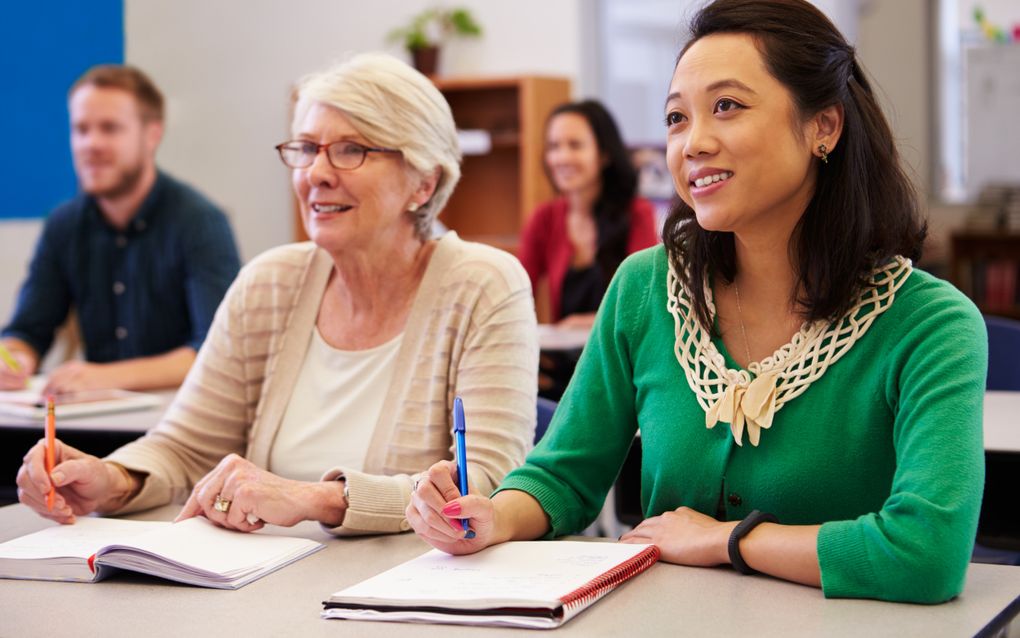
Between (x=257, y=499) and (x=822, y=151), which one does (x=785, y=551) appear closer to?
(x=822, y=151)

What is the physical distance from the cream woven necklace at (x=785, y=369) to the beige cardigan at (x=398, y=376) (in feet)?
1.45

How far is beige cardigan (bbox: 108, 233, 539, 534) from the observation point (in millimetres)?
1990

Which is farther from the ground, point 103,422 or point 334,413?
point 334,413

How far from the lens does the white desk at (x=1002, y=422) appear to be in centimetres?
211

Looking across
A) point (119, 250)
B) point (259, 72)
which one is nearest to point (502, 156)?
point (259, 72)

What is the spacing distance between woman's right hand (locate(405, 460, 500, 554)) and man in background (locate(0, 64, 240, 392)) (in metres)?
2.18

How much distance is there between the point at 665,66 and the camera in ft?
22.1

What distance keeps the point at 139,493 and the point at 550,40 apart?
4959 millimetres

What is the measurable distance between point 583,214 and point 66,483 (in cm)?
348

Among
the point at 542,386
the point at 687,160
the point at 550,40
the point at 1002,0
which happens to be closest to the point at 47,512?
the point at 687,160

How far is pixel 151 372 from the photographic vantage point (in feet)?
10.5

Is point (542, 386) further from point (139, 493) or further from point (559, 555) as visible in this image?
point (559, 555)

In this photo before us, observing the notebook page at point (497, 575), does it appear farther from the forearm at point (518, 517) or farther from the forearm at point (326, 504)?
the forearm at point (326, 504)

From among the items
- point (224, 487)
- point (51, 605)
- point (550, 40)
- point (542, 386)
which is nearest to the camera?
point (51, 605)
